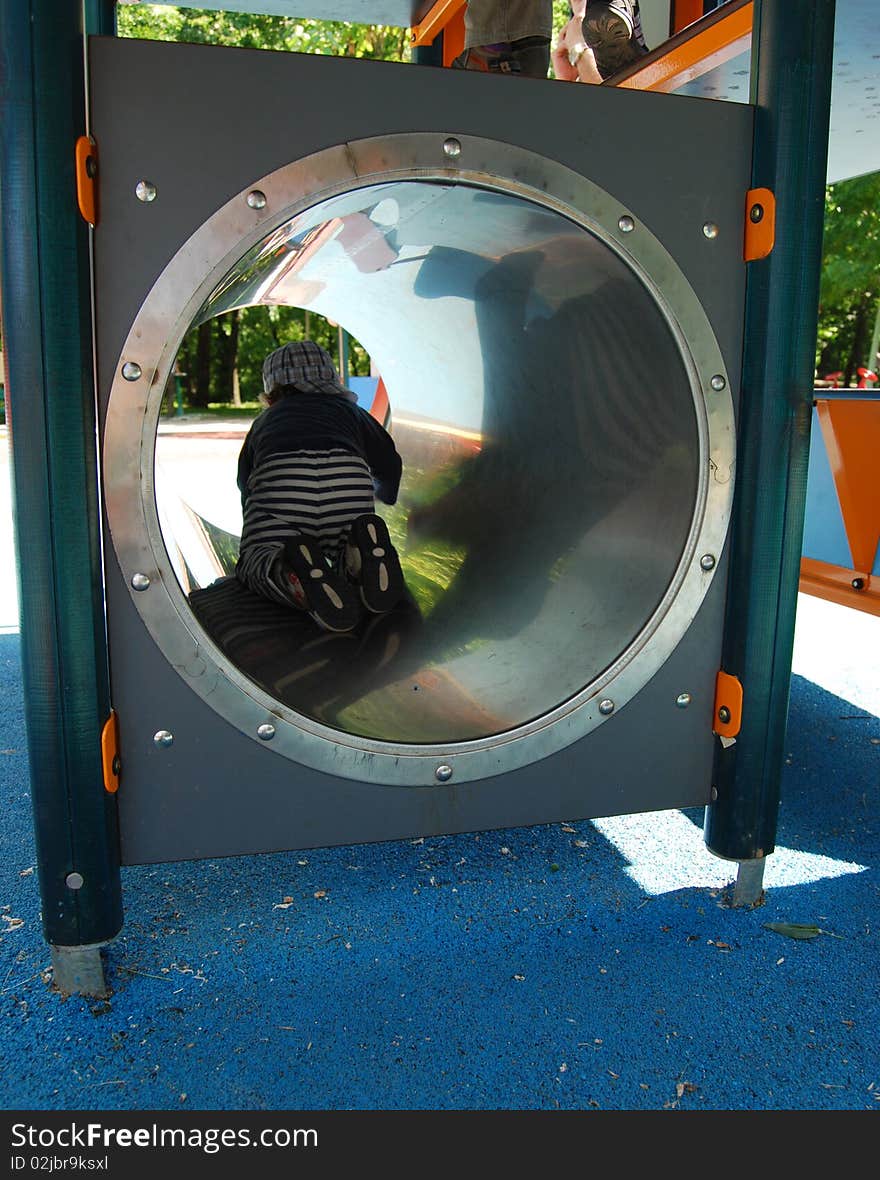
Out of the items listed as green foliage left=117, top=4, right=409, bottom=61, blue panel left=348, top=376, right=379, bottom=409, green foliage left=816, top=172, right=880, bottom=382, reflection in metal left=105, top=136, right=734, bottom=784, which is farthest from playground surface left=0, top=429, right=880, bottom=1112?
green foliage left=816, top=172, right=880, bottom=382

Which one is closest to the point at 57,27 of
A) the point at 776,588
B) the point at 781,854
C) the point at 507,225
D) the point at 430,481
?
the point at 507,225

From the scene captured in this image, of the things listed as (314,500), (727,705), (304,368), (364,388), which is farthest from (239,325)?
(727,705)

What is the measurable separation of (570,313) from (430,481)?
1386 mm

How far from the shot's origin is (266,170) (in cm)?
130

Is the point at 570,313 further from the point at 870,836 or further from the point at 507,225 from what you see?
the point at 870,836

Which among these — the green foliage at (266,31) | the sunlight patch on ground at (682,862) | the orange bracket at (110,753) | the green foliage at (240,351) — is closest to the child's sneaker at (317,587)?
the sunlight patch on ground at (682,862)

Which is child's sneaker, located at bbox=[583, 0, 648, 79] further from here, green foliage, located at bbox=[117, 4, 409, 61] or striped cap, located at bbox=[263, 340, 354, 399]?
green foliage, located at bbox=[117, 4, 409, 61]

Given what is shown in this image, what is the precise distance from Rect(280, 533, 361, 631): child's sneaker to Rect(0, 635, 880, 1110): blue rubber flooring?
2.09 ft

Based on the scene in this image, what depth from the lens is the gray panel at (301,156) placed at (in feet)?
4.15

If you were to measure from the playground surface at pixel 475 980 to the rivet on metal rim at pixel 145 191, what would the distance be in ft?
2.70

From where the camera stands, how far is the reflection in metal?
141cm

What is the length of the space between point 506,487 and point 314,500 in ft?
1.74

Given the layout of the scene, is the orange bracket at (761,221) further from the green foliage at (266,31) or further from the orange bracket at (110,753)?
the green foliage at (266,31)

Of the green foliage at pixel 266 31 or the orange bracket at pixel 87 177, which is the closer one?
the orange bracket at pixel 87 177
